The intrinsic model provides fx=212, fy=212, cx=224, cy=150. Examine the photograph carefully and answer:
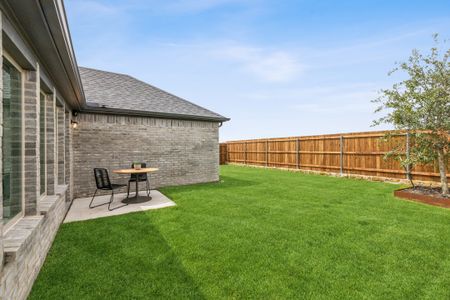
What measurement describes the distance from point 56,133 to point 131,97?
410cm

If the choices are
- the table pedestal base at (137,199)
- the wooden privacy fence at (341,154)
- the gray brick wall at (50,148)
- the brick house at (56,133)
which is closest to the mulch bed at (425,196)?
the wooden privacy fence at (341,154)

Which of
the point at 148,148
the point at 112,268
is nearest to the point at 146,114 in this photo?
the point at 148,148

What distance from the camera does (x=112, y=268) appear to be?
2.68 metres

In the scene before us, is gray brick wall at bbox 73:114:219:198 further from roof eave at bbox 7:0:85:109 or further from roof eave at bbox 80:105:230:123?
roof eave at bbox 7:0:85:109

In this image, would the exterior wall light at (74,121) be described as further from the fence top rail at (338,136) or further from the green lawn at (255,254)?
the fence top rail at (338,136)

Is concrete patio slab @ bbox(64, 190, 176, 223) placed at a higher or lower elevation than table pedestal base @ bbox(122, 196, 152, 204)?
lower

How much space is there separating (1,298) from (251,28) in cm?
937

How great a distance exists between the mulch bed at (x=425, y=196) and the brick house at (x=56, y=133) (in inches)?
257

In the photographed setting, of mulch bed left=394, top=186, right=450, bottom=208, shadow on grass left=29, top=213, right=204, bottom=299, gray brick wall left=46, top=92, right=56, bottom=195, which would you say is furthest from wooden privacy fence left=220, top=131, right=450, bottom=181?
gray brick wall left=46, top=92, right=56, bottom=195

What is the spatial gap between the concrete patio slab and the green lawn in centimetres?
40

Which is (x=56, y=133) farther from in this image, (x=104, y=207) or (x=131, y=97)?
(x=131, y=97)

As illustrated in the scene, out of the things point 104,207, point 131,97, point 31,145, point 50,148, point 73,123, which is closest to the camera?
point 31,145

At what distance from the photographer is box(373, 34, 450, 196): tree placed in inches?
234

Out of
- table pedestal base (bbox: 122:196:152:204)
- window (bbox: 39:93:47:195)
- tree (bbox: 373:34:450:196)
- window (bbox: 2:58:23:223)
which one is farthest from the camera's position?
table pedestal base (bbox: 122:196:152:204)
